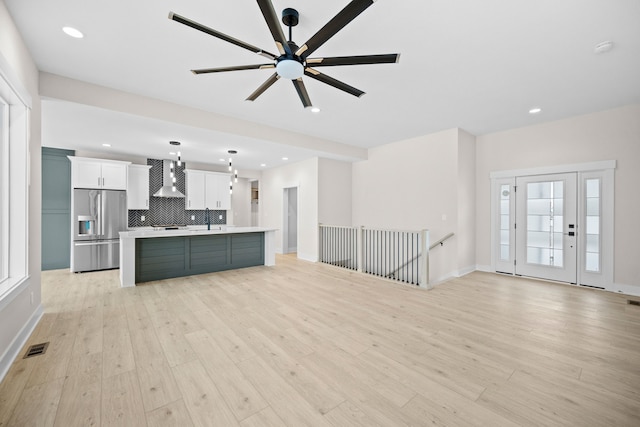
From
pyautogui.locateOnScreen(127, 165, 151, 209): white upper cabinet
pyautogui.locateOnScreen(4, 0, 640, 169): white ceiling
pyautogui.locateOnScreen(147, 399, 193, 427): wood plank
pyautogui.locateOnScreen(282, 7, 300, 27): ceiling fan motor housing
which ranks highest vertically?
pyautogui.locateOnScreen(4, 0, 640, 169): white ceiling

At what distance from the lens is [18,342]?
245cm

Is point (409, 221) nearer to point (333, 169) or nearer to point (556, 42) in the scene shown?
point (333, 169)

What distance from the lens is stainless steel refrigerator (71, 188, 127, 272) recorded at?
5590 mm

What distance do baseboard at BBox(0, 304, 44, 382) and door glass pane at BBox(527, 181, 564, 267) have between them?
23.8 feet

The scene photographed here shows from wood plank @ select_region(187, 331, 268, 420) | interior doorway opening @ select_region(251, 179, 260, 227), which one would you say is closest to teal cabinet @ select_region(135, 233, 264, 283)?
wood plank @ select_region(187, 331, 268, 420)

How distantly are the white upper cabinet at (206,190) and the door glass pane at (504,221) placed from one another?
23.3ft

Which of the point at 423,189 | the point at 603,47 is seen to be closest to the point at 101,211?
the point at 423,189

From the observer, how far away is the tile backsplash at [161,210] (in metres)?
7.07

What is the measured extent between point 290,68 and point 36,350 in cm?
341

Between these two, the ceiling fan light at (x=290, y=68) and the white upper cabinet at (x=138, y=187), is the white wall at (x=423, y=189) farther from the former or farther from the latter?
the white upper cabinet at (x=138, y=187)

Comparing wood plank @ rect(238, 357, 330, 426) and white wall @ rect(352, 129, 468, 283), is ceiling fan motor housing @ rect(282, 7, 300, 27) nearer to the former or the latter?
wood plank @ rect(238, 357, 330, 426)

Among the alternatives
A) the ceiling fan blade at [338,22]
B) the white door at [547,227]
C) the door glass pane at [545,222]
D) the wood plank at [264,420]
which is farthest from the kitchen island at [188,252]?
the door glass pane at [545,222]

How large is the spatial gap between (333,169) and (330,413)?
238 inches

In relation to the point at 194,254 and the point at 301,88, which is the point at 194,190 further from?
the point at 301,88
